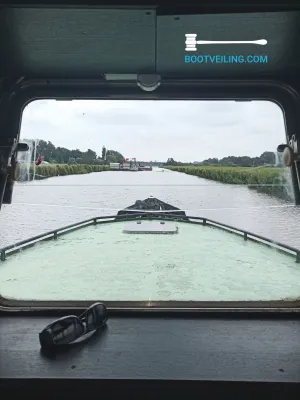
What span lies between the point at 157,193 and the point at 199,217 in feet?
1.10

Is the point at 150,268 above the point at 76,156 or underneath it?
underneath

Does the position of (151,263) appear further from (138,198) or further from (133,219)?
(138,198)

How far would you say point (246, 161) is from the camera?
2.06 metres

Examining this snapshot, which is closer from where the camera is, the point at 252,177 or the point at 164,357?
the point at 164,357

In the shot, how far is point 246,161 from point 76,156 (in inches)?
39.9

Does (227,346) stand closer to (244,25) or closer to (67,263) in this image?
(67,263)

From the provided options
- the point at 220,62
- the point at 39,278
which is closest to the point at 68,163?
the point at 39,278

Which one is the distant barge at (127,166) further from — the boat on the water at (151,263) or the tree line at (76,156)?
the boat on the water at (151,263)

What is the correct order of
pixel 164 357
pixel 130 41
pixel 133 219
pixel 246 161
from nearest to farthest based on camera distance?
pixel 164 357
pixel 130 41
pixel 246 161
pixel 133 219

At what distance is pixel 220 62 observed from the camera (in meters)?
1.78

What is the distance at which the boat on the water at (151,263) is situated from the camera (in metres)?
1.99

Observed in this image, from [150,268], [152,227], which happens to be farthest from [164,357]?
[152,227]

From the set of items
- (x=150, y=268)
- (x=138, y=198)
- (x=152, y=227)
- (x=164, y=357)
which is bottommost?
(x=164, y=357)

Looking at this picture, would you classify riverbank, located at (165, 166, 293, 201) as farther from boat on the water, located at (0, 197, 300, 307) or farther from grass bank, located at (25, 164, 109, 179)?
grass bank, located at (25, 164, 109, 179)
